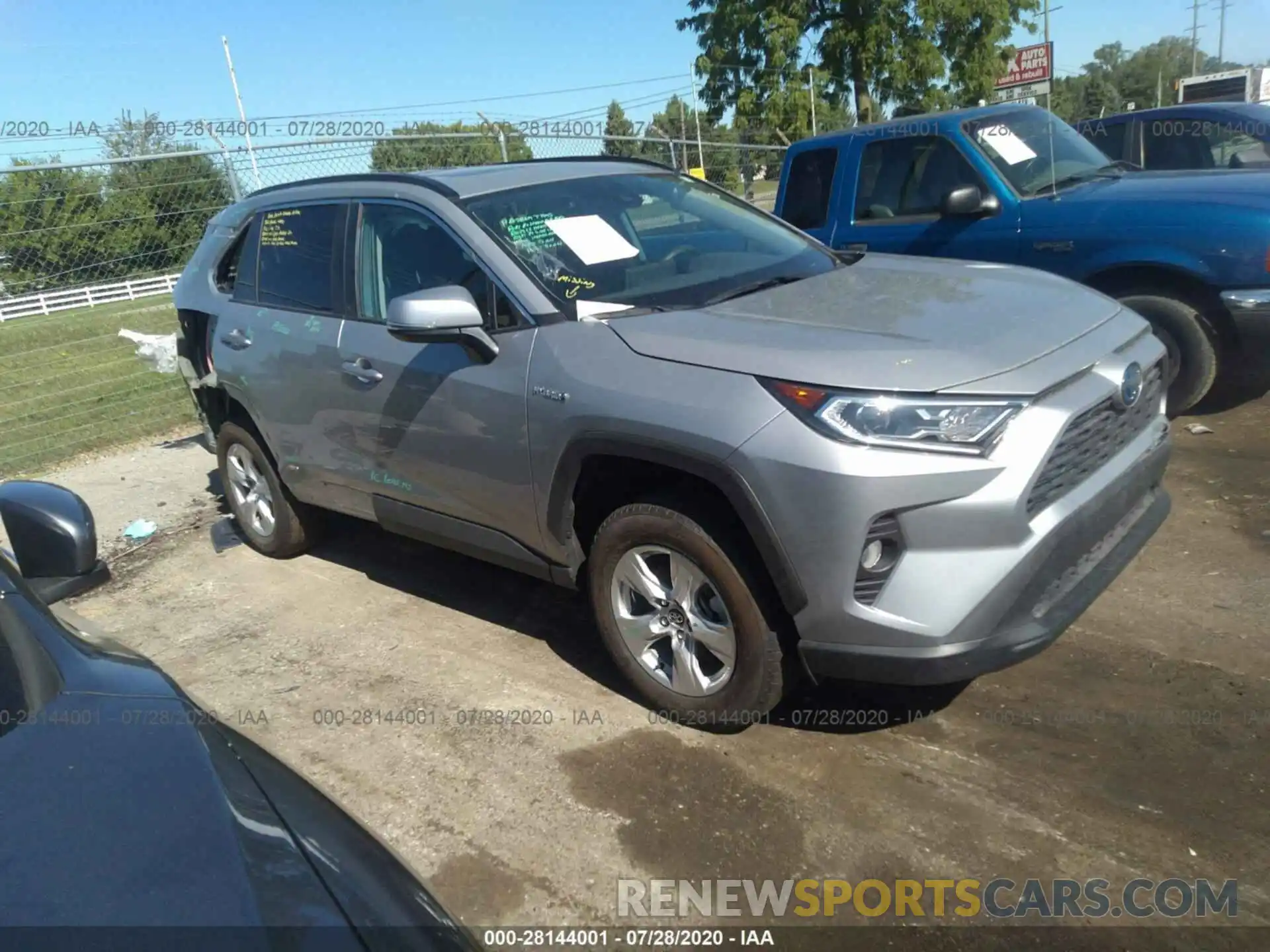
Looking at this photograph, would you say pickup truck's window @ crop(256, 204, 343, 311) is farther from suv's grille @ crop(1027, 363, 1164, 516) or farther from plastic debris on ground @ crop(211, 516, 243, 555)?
suv's grille @ crop(1027, 363, 1164, 516)

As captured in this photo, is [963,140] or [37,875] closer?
[37,875]

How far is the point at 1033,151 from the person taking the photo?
672 cm

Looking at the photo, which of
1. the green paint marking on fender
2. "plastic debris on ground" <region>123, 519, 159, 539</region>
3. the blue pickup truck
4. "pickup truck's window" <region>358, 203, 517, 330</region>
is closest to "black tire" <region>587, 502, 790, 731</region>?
"pickup truck's window" <region>358, 203, 517, 330</region>

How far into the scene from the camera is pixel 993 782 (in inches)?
122

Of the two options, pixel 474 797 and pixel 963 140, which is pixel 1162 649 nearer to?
pixel 474 797

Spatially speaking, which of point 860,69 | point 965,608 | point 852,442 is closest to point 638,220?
Answer: point 852,442

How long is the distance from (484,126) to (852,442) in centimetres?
1051

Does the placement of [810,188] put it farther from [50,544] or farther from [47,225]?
[47,225]

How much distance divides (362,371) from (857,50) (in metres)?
15.7

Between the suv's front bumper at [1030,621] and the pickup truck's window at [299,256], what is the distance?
288 cm

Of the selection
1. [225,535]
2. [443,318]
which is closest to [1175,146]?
[443,318]

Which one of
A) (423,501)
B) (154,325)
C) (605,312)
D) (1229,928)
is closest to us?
(1229,928)

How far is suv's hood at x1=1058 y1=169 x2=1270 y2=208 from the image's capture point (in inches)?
223

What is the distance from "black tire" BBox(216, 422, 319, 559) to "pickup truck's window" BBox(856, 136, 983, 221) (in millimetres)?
4206
